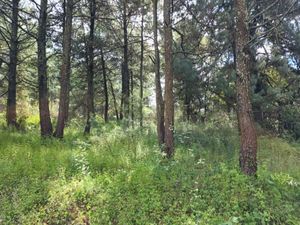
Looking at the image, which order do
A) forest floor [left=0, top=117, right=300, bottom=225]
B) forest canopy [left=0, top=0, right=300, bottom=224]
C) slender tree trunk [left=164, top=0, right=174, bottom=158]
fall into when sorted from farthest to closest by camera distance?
1. slender tree trunk [left=164, top=0, right=174, bottom=158]
2. forest canopy [left=0, top=0, right=300, bottom=224]
3. forest floor [left=0, top=117, right=300, bottom=225]

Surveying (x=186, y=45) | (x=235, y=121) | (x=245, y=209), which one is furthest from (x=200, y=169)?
(x=235, y=121)

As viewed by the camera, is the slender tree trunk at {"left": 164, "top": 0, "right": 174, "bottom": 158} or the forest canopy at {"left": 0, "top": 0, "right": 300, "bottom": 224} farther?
the slender tree trunk at {"left": 164, "top": 0, "right": 174, "bottom": 158}

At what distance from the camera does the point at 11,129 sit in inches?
424

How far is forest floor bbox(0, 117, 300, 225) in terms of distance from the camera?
16.2ft

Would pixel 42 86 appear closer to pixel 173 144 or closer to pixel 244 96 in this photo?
pixel 173 144

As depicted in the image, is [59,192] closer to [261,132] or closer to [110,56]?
[261,132]

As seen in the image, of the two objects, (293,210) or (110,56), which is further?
(110,56)

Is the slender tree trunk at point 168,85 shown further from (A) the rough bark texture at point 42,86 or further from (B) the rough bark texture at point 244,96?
(A) the rough bark texture at point 42,86

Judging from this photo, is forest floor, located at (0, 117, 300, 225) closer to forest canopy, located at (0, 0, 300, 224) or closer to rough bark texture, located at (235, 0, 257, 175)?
forest canopy, located at (0, 0, 300, 224)

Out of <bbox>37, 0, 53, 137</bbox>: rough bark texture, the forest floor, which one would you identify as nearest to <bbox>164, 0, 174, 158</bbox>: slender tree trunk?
the forest floor

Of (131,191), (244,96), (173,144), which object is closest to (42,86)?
(173,144)

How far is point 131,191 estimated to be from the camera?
18.0 feet

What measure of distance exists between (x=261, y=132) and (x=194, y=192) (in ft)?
28.7

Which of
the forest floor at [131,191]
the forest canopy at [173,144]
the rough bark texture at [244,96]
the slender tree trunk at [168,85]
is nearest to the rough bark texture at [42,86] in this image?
the forest canopy at [173,144]
